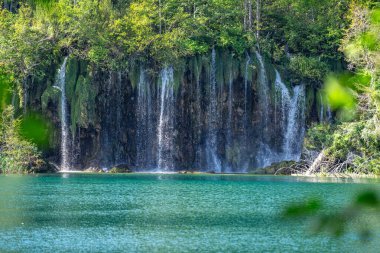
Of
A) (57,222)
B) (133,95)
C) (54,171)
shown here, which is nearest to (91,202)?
(57,222)

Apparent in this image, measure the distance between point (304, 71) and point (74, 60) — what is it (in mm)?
15077

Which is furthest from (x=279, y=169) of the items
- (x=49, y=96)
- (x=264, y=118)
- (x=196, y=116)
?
(x=49, y=96)

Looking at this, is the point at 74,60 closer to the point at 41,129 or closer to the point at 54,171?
the point at 54,171

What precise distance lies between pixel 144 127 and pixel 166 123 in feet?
5.05

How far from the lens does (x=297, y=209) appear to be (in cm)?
233

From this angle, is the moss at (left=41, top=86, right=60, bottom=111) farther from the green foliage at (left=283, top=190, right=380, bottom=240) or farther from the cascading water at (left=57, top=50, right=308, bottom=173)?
the green foliage at (left=283, top=190, right=380, bottom=240)

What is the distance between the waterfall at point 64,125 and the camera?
48.5m

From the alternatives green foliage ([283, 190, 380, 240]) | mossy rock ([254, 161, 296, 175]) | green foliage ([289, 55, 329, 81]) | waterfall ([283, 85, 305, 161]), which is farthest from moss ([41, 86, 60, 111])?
green foliage ([283, 190, 380, 240])

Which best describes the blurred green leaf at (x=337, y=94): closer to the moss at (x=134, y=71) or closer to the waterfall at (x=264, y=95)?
the moss at (x=134, y=71)

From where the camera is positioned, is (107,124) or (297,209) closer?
(297,209)

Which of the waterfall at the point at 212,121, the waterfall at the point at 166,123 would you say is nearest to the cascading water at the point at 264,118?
the waterfall at the point at 212,121

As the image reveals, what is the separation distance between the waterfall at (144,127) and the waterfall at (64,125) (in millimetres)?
4630

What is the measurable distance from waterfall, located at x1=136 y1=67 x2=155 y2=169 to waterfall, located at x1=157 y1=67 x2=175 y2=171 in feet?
2.05

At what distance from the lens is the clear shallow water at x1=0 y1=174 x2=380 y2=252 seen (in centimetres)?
1556
